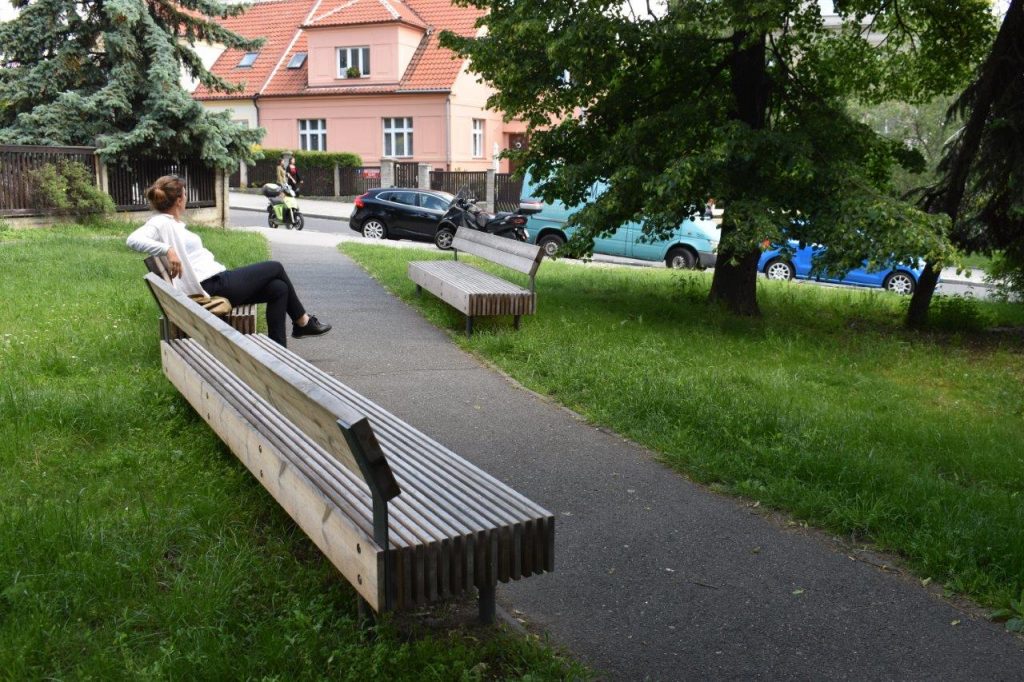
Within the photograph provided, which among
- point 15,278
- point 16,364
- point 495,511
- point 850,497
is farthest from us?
point 15,278

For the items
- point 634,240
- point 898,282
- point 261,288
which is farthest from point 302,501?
point 898,282

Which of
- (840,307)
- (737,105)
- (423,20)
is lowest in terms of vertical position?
(840,307)

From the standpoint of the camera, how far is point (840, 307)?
13.9 m

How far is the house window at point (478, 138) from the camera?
46.1 m

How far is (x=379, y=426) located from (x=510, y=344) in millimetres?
4349

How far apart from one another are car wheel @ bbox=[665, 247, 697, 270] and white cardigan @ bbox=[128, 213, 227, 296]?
1724 centimetres

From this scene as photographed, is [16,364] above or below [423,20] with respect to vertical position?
below

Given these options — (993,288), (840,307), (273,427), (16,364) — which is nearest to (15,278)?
(16,364)

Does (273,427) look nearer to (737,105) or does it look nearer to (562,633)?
(562,633)

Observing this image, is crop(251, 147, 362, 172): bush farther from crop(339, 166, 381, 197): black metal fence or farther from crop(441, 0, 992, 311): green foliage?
crop(441, 0, 992, 311): green foliage

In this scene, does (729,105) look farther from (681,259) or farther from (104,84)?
(104,84)

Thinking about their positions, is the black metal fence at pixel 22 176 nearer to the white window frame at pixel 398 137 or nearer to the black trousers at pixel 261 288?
the black trousers at pixel 261 288

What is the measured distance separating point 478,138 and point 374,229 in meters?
20.4

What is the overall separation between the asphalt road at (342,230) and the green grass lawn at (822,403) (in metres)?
11.5
